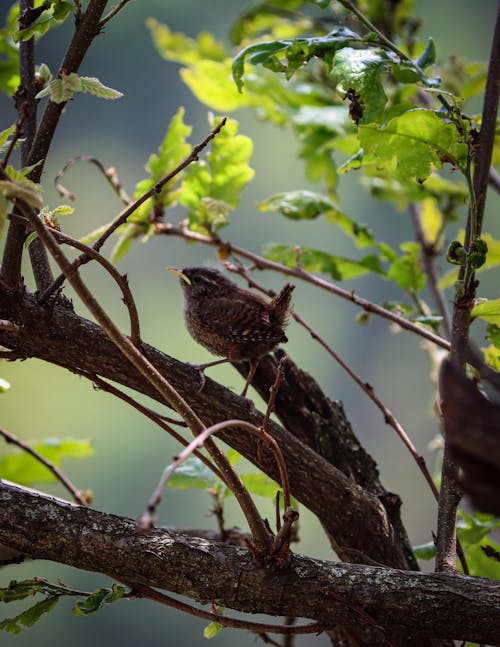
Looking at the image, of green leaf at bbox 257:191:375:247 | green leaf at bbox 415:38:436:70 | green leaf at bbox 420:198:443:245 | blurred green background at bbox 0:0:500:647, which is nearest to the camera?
green leaf at bbox 415:38:436:70

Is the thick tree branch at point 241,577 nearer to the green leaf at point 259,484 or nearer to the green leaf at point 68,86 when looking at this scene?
the green leaf at point 259,484

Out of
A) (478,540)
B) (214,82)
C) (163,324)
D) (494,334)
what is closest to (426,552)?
(478,540)

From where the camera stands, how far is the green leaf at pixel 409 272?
1824 mm

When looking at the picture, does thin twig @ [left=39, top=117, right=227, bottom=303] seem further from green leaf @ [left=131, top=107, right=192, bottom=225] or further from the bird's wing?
the bird's wing

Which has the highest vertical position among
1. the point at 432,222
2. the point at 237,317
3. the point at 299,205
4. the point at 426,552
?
the point at 432,222

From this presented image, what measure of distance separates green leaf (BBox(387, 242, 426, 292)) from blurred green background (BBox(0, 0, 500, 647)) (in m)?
2.04

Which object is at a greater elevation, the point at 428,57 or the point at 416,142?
the point at 428,57

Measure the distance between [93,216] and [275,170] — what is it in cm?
116

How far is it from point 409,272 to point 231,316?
1.54ft

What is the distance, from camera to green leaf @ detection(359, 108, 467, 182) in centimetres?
119

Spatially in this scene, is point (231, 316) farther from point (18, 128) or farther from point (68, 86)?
point (18, 128)

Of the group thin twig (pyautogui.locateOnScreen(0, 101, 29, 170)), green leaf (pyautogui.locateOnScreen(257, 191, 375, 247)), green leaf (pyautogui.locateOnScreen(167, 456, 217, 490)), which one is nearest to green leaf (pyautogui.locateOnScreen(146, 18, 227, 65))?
green leaf (pyautogui.locateOnScreen(257, 191, 375, 247))

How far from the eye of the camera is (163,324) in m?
3.90

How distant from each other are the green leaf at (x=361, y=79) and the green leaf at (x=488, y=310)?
376 mm
